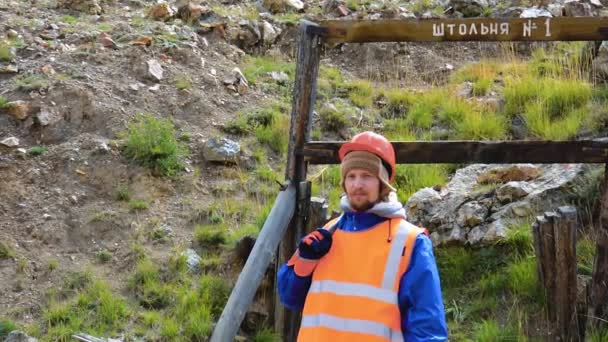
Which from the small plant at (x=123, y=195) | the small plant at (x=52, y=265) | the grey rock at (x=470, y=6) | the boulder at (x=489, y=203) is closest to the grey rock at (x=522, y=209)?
the boulder at (x=489, y=203)

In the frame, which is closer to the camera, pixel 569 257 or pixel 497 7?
pixel 569 257

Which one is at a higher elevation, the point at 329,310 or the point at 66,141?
the point at 329,310

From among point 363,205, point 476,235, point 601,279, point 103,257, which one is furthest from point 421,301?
point 103,257

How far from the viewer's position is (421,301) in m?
2.71

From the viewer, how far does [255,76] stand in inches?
325

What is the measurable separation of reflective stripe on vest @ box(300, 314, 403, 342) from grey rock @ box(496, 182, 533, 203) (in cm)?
293

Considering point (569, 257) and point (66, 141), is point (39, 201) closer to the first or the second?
point (66, 141)

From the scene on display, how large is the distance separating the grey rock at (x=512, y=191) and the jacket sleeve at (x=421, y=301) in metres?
2.85

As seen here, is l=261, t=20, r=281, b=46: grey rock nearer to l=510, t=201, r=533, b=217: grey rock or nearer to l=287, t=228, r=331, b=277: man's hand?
l=510, t=201, r=533, b=217: grey rock

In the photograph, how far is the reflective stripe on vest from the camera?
274 cm

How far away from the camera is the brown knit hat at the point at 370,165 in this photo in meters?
2.96

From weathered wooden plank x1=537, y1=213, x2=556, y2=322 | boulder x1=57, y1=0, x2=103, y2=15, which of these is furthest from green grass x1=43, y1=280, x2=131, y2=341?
boulder x1=57, y1=0, x2=103, y2=15

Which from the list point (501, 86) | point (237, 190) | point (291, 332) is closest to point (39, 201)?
point (237, 190)

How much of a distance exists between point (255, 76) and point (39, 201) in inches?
115
